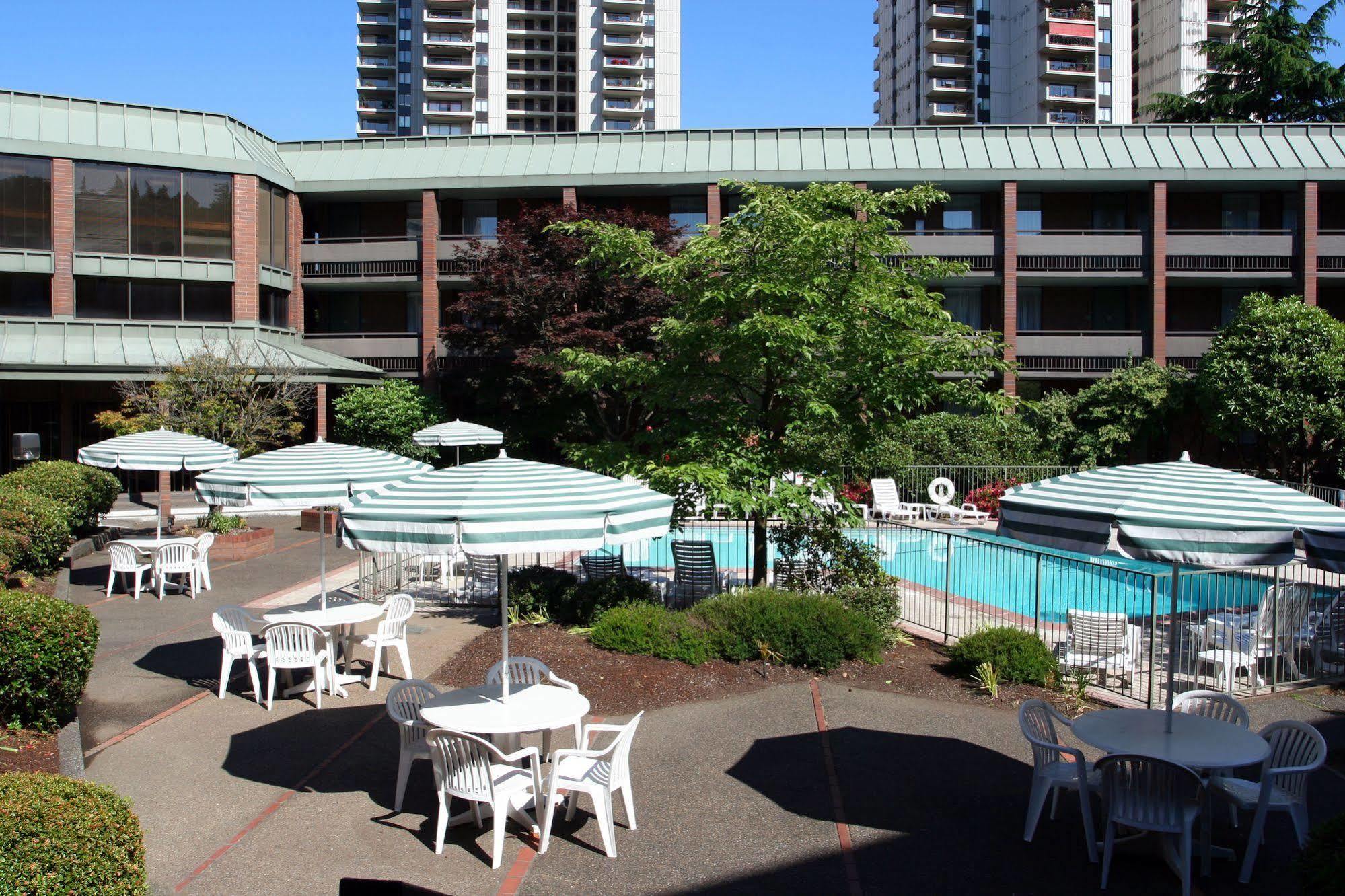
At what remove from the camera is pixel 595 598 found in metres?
12.9

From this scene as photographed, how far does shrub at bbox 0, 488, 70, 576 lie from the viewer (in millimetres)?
14656

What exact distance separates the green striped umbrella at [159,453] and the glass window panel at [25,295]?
18.5 metres

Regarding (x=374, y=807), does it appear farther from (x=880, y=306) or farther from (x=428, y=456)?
(x=428, y=456)

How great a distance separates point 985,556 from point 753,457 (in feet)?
Answer: 24.8

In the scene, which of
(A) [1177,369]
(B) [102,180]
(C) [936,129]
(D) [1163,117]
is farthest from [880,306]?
(D) [1163,117]

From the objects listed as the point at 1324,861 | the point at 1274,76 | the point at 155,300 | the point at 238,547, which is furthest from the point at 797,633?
the point at 1274,76

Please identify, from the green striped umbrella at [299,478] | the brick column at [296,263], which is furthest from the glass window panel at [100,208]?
the green striped umbrella at [299,478]

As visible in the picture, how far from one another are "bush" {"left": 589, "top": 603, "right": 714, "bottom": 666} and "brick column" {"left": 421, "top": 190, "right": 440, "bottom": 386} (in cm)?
2578

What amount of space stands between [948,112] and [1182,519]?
88671 millimetres

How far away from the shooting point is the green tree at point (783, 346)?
12.8 m

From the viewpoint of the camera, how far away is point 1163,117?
50.7 meters

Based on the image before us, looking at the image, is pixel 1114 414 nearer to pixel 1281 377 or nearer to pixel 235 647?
pixel 1281 377

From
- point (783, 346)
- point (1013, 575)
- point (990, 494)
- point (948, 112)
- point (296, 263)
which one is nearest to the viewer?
point (783, 346)

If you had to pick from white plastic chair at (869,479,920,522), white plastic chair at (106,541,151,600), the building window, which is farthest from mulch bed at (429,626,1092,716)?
the building window
